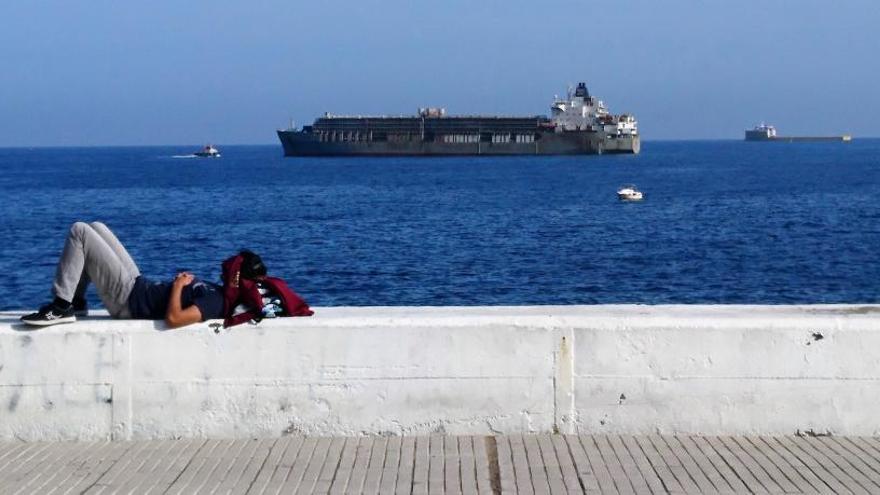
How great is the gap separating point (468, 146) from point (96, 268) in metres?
170

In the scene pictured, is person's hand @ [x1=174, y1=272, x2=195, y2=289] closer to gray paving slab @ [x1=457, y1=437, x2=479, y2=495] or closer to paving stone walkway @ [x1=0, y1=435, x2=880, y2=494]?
paving stone walkway @ [x1=0, y1=435, x2=880, y2=494]

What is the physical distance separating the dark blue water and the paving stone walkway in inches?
882

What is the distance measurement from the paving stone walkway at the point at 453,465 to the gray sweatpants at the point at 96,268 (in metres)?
0.75

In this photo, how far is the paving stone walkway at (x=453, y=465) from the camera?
5.74 m

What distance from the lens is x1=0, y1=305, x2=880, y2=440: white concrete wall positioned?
6.51 meters

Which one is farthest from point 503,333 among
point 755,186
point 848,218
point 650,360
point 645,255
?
point 755,186

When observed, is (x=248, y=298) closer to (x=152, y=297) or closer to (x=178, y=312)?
(x=178, y=312)

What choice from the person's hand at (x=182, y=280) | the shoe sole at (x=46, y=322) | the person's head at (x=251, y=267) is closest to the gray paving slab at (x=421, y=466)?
the person's head at (x=251, y=267)

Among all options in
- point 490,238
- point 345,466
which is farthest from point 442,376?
point 490,238

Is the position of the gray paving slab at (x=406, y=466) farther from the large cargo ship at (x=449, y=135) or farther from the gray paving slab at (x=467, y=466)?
the large cargo ship at (x=449, y=135)

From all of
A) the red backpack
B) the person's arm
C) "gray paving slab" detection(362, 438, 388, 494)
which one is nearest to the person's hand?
the person's arm

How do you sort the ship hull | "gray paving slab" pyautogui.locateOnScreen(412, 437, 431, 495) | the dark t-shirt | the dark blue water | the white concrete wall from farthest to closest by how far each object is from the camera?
the ship hull < the dark blue water < the dark t-shirt < the white concrete wall < "gray paving slab" pyautogui.locateOnScreen(412, 437, 431, 495)

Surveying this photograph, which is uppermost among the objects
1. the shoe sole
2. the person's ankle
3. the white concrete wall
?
the person's ankle

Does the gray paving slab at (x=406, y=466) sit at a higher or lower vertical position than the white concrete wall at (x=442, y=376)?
lower
